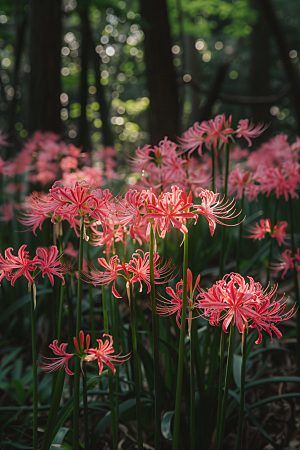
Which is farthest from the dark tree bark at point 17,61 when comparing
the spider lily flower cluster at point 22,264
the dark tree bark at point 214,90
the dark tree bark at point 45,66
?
the spider lily flower cluster at point 22,264

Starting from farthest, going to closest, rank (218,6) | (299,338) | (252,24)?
Answer: (252,24) → (218,6) → (299,338)

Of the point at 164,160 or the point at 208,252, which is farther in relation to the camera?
the point at 208,252

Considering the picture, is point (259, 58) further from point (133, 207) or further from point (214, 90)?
point (133, 207)

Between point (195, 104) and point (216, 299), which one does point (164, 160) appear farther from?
point (195, 104)

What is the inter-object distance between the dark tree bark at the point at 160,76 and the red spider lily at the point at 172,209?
293 cm

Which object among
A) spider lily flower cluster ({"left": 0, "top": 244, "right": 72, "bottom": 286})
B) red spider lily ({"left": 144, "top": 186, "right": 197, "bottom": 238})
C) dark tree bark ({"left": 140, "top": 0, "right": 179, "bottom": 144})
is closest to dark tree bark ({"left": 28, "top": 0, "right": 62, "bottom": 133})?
dark tree bark ({"left": 140, "top": 0, "right": 179, "bottom": 144})

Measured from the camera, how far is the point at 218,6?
948 centimetres

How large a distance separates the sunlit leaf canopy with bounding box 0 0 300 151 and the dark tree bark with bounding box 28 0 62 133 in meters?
0.33

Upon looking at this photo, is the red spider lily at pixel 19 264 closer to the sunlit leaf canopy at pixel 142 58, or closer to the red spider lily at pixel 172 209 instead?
the red spider lily at pixel 172 209

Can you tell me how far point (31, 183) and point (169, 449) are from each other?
298cm

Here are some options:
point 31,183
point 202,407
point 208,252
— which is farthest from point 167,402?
point 31,183

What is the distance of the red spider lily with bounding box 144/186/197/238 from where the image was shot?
35.8 inches

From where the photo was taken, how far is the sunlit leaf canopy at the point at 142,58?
8.18 meters

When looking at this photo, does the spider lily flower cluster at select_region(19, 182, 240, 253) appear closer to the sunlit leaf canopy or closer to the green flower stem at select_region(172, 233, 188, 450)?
the green flower stem at select_region(172, 233, 188, 450)
